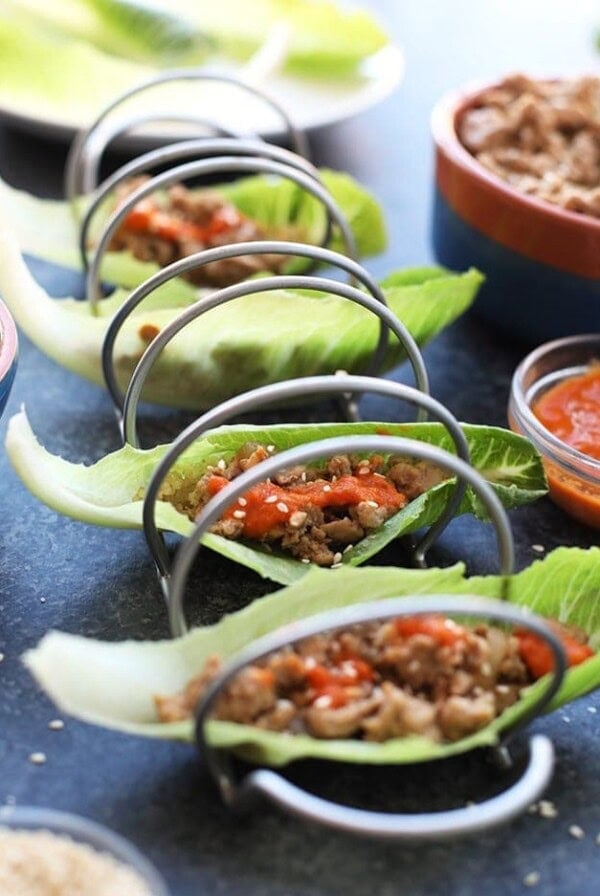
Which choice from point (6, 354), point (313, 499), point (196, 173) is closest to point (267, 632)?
point (313, 499)

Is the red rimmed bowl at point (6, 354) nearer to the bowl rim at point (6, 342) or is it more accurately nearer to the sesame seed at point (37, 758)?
the bowl rim at point (6, 342)

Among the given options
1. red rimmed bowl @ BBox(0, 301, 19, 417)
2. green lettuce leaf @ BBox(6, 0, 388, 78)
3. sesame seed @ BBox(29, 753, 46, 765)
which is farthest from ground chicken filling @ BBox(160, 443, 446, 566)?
green lettuce leaf @ BBox(6, 0, 388, 78)

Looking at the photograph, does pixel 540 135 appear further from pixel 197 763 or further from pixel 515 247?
pixel 197 763

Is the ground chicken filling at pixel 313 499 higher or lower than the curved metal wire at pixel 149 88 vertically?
lower

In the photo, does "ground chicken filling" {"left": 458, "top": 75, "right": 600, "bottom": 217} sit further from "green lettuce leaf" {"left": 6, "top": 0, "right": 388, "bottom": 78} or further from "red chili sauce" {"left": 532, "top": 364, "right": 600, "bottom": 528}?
"green lettuce leaf" {"left": 6, "top": 0, "right": 388, "bottom": 78}

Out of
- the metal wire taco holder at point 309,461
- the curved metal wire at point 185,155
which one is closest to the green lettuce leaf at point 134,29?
the curved metal wire at point 185,155

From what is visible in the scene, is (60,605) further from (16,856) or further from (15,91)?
(15,91)
